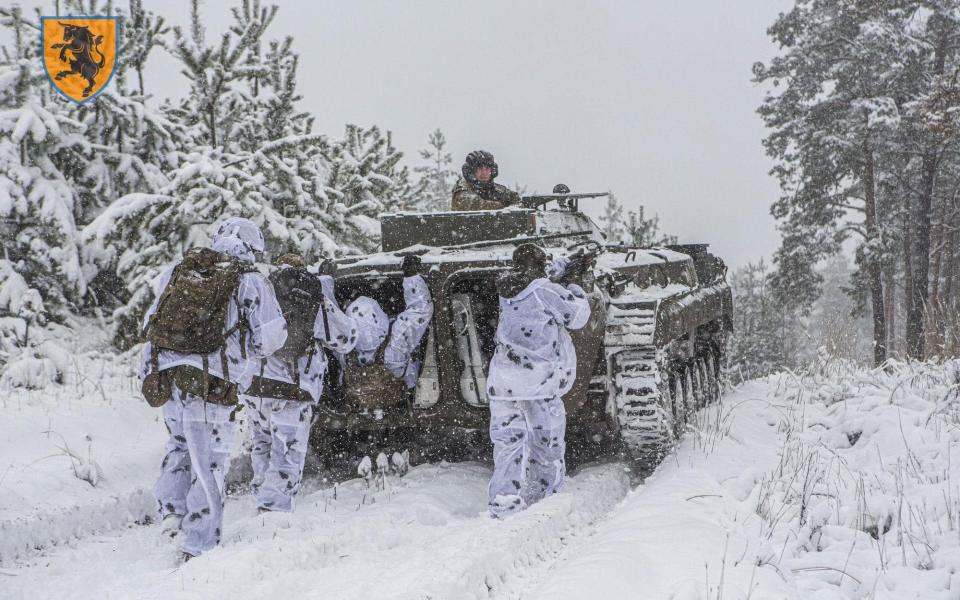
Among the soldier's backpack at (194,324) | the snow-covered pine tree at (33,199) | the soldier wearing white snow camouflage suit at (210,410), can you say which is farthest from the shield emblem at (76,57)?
the soldier's backpack at (194,324)

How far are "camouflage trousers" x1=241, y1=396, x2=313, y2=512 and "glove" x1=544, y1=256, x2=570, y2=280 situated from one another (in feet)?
6.17

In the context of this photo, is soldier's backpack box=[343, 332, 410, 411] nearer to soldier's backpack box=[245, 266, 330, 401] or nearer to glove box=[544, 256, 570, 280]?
soldier's backpack box=[245, 266, 330, 401]

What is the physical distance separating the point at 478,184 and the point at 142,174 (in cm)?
664

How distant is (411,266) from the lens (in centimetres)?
579

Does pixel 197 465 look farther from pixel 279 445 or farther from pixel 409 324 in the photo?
pixel 409 324

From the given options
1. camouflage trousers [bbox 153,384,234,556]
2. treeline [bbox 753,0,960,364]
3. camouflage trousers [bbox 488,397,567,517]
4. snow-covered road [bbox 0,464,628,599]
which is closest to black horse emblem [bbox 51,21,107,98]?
snow-covered road [bbox 0,464,628,599]

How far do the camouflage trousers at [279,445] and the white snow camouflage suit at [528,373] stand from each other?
1297mm

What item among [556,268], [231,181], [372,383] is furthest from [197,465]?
[231,181]

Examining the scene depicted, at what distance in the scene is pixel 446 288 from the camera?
577 cm

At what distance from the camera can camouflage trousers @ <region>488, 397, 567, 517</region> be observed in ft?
16.8

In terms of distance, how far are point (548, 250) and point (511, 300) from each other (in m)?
1.08

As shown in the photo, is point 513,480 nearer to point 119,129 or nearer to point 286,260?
point 286,260

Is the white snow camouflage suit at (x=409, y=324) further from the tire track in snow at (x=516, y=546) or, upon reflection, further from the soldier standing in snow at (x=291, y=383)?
the tire track in snow at (x=516, y=546)

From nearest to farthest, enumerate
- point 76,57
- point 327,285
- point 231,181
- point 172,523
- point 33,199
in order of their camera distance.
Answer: point 172,523
point 327,285
point 231,181
point 76,57
point 33,199
